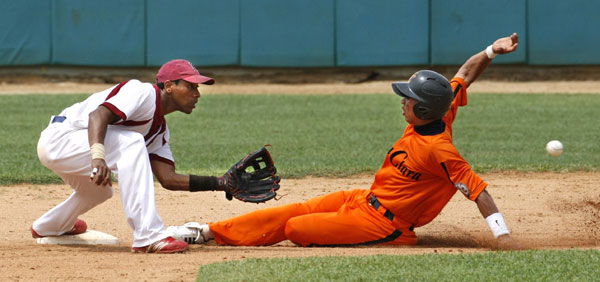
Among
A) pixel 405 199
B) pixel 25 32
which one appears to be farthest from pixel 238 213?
pixel 25 32

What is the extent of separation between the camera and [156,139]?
5.38 metres

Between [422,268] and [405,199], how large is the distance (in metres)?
0.87

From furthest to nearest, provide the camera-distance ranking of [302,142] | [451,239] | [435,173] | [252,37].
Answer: [252,37], [302,142], [451,239], [435,173]

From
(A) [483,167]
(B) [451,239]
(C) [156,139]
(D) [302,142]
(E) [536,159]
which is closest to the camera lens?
(C) [156,139]

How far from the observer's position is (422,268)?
434 cm

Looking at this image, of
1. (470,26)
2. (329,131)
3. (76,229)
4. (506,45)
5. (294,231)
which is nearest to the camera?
(294,231)

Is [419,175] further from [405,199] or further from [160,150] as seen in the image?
[160,150]

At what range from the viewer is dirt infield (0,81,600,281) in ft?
15.3

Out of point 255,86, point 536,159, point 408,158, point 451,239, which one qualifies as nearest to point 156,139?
point 408,158

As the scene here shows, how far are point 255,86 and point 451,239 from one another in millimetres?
13154

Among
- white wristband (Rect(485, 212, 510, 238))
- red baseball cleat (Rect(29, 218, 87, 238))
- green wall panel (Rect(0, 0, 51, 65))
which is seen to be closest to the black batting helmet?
white wristband (Rect(485, 212, 510, 238))

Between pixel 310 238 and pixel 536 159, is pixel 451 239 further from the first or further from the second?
pixel 536 159

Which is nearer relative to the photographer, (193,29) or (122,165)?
(122,165)

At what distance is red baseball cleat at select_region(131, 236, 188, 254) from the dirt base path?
0.20 ft
